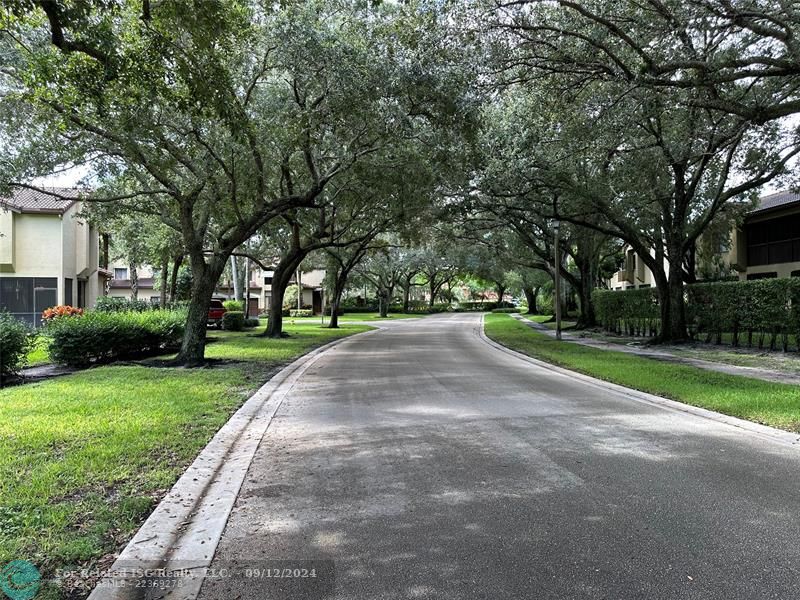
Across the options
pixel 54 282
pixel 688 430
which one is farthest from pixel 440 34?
pixel 54 282

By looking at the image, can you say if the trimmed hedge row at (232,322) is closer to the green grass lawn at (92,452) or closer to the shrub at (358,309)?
the green grass lawn at (92,452)

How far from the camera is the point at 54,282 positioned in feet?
88.8

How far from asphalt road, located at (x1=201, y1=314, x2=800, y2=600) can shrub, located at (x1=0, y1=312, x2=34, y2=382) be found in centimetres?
611

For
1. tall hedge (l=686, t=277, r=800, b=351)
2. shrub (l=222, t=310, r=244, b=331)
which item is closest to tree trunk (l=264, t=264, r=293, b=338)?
shrub (l=222, t=310, r=244, b=331)

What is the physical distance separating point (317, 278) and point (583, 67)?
67.3 m

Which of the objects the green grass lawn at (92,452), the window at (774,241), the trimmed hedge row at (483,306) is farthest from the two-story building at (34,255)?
the trimmed hedge row at (483,306)

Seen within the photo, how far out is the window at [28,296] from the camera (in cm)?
2636

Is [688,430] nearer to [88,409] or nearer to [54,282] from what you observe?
[88,409]

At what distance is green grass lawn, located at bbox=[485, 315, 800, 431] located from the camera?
8.21 m

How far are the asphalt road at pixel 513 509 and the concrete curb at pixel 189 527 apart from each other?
133 millimetres

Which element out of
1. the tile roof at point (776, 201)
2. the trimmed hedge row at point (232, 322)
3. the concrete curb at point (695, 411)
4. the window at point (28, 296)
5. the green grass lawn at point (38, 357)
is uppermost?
the tile roof at point (776, 201)

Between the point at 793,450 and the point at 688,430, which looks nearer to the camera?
the point at 793,450

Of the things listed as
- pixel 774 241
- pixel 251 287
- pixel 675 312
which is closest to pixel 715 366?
pixel 675 312

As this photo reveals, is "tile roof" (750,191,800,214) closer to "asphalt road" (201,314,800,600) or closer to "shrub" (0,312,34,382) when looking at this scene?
"asphalt road" (201,314,800,600)
